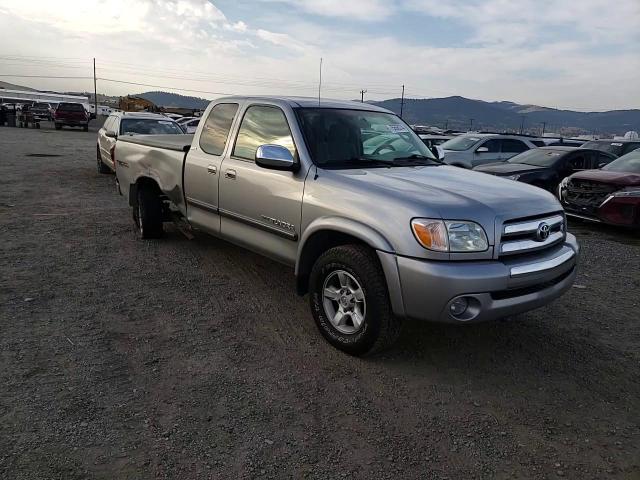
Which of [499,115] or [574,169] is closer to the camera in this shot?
[574,169]

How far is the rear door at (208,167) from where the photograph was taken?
496 cm

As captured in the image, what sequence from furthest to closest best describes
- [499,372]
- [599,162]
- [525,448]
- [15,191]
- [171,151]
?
[599,162], [15,191], [171,151], [499,372], [525,448]

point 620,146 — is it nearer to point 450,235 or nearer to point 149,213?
point 149,213

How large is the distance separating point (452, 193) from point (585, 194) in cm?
631

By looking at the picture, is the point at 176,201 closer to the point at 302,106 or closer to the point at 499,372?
the point at 302,106

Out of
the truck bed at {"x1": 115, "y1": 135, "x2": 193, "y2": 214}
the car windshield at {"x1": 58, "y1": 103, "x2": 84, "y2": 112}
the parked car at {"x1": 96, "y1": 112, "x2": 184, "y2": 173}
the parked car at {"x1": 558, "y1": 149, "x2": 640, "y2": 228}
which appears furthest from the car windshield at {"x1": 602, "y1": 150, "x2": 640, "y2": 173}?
the car windshield at {"x1": 58, "y1": 103, "x2": 84, "y2": 112}

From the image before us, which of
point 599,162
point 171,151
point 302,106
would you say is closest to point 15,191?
point 171,151

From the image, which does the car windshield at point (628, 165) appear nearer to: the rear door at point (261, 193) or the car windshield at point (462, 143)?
the car windshield at point (462, 143)

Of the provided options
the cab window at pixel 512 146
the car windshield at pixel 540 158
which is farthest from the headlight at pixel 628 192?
the cab window at pixel 512 146

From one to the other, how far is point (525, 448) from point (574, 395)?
78cm

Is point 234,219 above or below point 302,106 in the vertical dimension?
below

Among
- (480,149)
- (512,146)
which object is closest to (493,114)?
(512,146)

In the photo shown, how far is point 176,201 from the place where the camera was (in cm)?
578

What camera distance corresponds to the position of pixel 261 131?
15.1 ft
